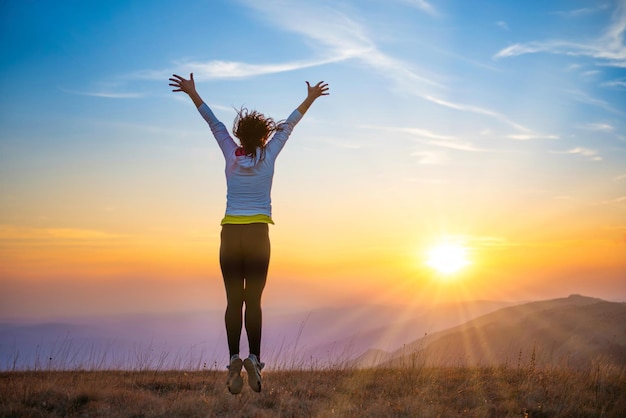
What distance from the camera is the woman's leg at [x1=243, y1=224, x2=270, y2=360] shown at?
666 cm

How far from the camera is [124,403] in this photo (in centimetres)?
753

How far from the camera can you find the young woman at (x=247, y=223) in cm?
667

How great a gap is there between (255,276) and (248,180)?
120cm

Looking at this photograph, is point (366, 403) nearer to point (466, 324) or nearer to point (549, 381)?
point (549, 381)

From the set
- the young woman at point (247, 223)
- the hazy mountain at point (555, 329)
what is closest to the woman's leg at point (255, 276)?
the young woman at point (247, 223)

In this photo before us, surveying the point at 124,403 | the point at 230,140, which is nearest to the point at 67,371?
the point at 124,403

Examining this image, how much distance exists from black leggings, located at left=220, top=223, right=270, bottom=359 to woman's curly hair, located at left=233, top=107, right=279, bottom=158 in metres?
1.00

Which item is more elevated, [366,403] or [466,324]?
[466,324]

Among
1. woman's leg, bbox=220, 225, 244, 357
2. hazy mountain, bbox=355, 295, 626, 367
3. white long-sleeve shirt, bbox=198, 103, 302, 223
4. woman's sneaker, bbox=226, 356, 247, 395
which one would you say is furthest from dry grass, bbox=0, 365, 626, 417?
hazy mountain, bbox=355, 295, 626, 367

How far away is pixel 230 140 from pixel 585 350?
170 ft

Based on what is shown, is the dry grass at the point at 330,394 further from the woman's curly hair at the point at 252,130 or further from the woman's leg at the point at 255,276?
the woman's curly hair at the point at 252,130

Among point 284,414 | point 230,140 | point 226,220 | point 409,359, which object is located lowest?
point 284,414

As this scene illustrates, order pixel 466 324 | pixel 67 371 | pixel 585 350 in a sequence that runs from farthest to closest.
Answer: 1. pixel 466 324
2. pixel 585 350
3. pixel 67 371

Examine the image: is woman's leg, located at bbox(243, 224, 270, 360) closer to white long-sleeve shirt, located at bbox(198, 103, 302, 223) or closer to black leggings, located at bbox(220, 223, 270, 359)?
black leggings, located at bbox(220, 223, 270, 359)
